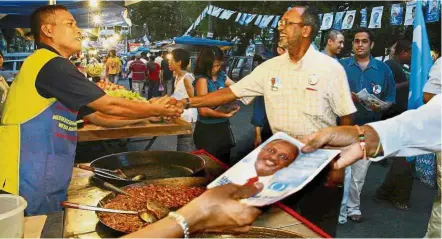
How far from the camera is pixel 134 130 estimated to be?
445 centimetres

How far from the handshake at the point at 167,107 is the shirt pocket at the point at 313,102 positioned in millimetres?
1000

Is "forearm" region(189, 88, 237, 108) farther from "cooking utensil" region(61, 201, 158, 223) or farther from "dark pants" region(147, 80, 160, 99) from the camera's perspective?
"dark pants" region(147, 80, 160, 99)

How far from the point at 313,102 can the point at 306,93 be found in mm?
81

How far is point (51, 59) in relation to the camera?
2.29 meters

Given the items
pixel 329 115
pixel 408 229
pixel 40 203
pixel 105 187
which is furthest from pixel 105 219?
pixel 408 229

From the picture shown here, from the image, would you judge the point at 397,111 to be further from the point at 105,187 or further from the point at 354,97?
the point at 105,187

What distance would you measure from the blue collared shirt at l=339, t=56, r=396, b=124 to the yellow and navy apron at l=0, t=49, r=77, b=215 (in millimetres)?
3700

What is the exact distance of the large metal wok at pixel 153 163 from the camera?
8.83 feet

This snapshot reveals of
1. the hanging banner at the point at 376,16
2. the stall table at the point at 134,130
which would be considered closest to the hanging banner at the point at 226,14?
the hanging banner at the point at 376,16

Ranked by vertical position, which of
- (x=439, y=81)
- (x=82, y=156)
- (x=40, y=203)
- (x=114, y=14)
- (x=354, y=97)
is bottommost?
(x=82, y=156)

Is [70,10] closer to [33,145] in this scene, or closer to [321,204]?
[33,145]

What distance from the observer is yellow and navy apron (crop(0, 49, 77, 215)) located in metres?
2.27

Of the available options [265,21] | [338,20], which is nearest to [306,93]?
[338,20]

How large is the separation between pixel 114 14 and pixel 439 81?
8806mm
